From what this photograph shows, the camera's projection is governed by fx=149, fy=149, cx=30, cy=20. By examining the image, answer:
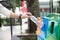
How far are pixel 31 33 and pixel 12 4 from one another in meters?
0.64

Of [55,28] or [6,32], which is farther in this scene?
[6,32]

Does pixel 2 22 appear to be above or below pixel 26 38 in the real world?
above

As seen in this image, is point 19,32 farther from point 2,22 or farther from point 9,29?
point 2,22

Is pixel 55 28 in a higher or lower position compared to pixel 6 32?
higher

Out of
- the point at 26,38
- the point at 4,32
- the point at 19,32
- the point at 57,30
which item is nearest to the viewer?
the point at 57,30

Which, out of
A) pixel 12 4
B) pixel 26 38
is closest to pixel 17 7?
pixel 12 4

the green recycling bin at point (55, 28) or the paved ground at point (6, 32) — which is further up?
the green recycling bin at point (55, 28)

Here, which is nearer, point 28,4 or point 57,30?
point 57,30

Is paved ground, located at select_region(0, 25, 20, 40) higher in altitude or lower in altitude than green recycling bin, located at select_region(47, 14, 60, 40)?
lower

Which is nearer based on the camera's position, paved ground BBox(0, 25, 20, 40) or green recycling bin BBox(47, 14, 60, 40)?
green recycling bin BBox(47, 14, 60, 40)

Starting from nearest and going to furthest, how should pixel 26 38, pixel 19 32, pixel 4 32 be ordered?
1. pixel 26 38
2. pixel 19 32
3. pixel 4 32

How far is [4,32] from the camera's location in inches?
121

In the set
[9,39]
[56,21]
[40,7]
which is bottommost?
[9,39]

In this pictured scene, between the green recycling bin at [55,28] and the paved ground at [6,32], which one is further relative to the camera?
the paved ground at [6,32]
